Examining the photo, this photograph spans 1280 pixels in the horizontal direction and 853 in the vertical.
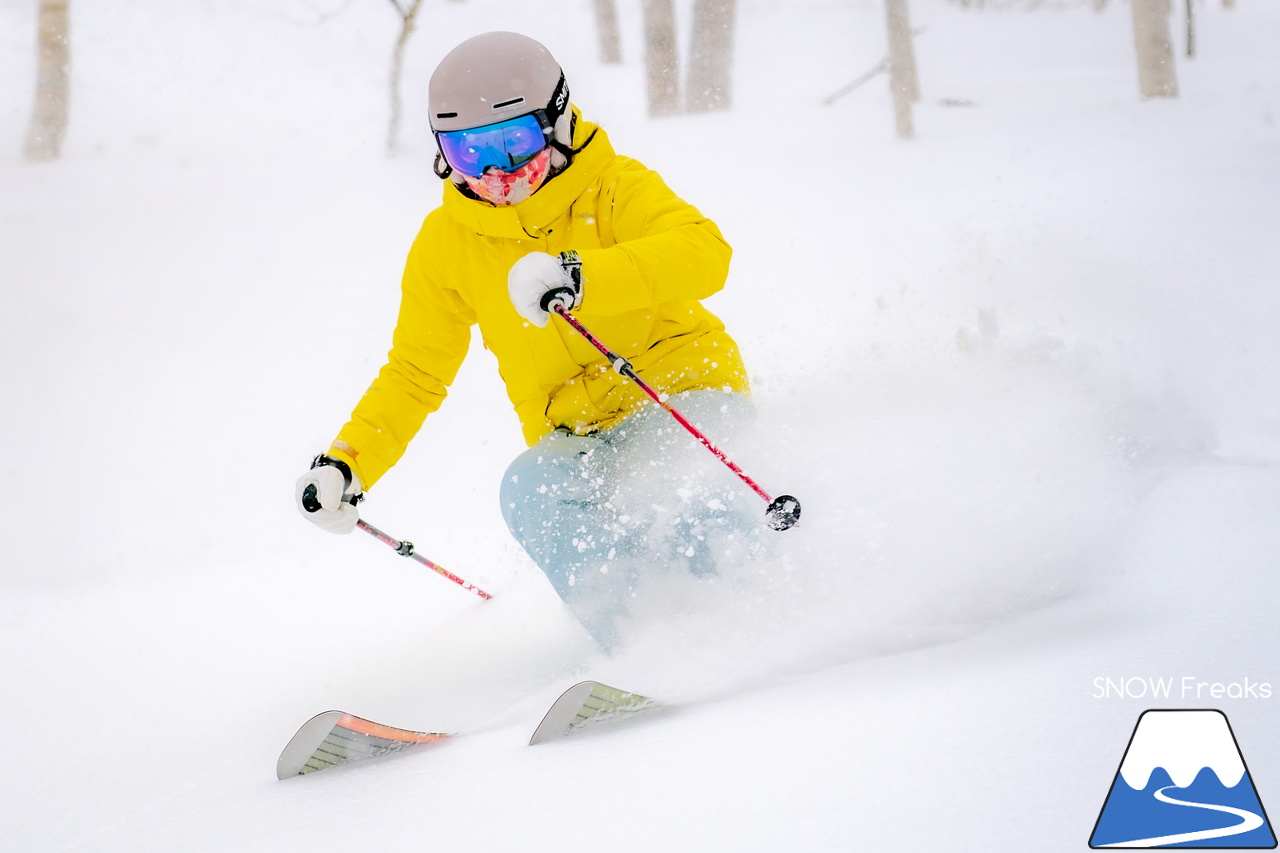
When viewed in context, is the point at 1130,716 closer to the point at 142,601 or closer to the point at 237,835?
the point at 237,835

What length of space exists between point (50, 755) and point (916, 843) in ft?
6.68

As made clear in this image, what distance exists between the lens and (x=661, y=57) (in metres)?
8.12

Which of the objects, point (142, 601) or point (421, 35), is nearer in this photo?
point (142, 601)

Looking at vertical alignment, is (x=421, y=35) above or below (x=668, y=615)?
above

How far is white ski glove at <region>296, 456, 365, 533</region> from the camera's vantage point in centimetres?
229

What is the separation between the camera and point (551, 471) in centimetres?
228

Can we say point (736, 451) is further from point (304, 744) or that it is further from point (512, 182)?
point (304, 744)

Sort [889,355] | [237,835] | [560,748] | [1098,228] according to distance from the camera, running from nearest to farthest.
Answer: [237,835] → [560,748] → [889,355] → [1098,228]

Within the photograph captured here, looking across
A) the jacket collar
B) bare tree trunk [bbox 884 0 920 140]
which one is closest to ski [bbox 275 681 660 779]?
the jacket collar

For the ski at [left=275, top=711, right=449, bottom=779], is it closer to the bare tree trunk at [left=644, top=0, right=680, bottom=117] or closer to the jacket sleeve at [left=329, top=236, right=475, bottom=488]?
the jacket sleeve at [left=329, top=236, right=475, bottom=488]

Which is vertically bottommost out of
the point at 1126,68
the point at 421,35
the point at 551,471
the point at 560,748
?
the point at 560,748

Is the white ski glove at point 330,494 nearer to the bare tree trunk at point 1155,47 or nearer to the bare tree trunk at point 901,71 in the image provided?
the bare tree trunk at point 901,71

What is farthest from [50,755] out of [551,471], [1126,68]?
[1126,68]

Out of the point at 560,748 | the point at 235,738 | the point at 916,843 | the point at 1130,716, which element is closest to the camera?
the point at 916,843
